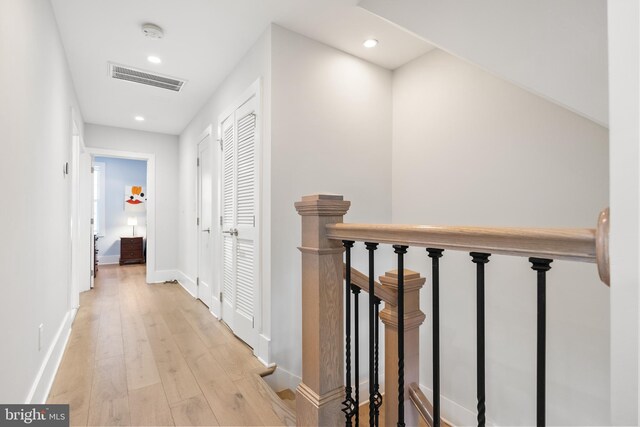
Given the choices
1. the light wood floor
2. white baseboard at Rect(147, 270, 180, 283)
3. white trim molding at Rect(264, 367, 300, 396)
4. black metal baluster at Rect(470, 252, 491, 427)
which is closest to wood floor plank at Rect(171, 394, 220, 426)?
the light wood floor

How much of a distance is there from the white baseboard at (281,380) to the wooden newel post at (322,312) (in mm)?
1138

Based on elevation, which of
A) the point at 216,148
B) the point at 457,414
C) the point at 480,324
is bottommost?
the point at 457,414

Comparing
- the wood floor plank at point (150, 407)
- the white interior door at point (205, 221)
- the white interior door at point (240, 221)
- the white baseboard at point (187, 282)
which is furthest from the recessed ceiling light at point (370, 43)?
the white baseboard at point (187, 282)

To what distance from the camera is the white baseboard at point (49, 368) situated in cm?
168

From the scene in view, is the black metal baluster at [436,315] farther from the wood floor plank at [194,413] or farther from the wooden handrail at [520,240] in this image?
the wood floor plank at [194,413]

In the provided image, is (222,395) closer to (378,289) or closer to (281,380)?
(281,380)

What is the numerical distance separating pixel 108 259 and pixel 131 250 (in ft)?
2.69

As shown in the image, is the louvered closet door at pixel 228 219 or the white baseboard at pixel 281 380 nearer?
the white baseboard at pixel 281 380

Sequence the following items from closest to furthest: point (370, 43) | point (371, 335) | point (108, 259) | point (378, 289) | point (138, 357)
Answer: point (371, 335)
point (378, 289)
point (138, 357)
point (370, 43)
point (108, 259)

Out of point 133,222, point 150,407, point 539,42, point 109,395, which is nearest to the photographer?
point 539,42

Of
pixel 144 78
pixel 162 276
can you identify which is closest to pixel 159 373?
pixel 144 78

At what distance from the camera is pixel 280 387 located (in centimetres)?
226

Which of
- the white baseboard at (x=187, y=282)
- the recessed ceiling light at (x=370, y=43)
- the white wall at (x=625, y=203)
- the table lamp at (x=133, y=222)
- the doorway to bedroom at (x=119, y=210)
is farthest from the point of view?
the table lamp at (x=133, y=222)

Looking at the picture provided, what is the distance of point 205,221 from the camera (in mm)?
3982
